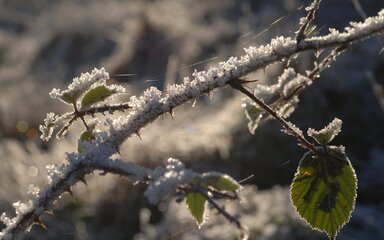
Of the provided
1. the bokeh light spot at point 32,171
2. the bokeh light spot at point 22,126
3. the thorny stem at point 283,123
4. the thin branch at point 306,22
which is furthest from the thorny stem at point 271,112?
the bokeh light spot at point 22,126

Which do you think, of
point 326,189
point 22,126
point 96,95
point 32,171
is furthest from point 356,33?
point 22,126

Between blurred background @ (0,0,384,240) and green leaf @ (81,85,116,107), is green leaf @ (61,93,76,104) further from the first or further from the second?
blurred background @ (0,0,384,240)

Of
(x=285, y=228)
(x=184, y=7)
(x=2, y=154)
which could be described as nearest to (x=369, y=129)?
(x=285, y=228)

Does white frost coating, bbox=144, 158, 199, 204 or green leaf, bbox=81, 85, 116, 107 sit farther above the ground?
green leaf, bbox=81, 85, 116, 107

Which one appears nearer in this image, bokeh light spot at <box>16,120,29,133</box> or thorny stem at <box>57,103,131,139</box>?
thorny stem at <box>57,103,131,139</box>

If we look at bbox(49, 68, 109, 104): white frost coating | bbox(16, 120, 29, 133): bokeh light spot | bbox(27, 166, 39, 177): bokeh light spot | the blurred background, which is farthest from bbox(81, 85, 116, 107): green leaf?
bbox(16, 120, 29, 133): bokeh light spot

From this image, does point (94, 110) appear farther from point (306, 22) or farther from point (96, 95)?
point (306, 22)
